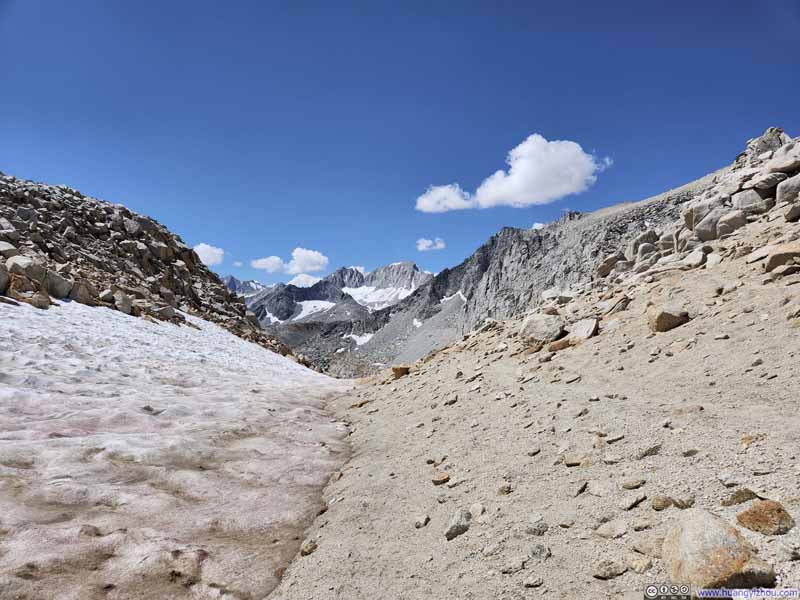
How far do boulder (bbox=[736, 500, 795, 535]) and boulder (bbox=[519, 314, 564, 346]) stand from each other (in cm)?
→ 890

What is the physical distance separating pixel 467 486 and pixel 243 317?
39835 mm

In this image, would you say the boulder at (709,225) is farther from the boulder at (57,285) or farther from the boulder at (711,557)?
the boulder at (57,285)

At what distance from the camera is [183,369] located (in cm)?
1418

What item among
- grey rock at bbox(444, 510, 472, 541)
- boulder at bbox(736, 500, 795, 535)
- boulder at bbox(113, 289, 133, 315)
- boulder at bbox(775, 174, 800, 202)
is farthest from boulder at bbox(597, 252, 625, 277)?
boulder at bbox(113, 289, 133, 315)

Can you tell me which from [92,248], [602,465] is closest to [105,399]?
[602,465]

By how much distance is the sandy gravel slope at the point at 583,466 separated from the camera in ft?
11.2

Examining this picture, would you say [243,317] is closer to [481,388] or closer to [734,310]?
[481,388]

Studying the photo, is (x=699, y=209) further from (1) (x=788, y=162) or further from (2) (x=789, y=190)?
(2) (x=789, y=190)

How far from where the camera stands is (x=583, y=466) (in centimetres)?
482

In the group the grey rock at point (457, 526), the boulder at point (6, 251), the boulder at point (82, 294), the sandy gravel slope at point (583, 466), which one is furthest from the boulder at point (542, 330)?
the boulder at point (6, 251)

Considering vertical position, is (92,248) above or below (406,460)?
above

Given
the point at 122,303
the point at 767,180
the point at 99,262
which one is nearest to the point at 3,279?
the point at 122,303

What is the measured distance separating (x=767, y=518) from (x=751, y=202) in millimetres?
14031

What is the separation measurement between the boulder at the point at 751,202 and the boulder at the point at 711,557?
13.7 meters
